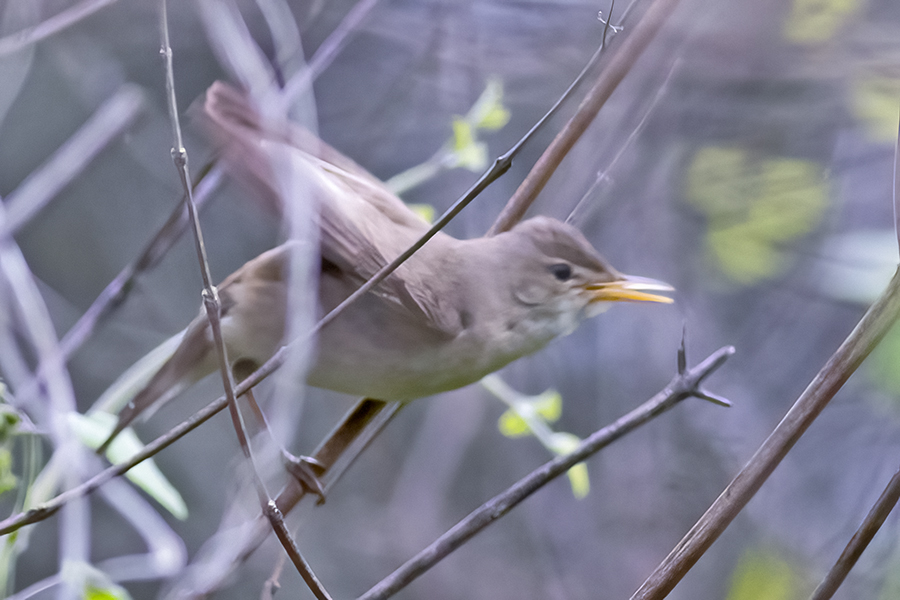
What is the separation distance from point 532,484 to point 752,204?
0.66 metres

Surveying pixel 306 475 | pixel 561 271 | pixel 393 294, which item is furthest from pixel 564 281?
pixel 306 475

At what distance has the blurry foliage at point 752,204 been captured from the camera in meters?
0.86

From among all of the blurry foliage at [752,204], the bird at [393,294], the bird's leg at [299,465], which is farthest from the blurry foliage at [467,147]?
the blurry foliage at [752,204]

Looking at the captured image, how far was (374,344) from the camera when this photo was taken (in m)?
0.42

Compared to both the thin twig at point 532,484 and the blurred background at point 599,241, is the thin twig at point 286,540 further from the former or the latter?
the blurred background at point 599,241

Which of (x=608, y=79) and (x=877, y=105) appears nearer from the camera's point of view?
(x=608, y=79)

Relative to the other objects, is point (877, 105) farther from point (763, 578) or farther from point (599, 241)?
point (763, 578)

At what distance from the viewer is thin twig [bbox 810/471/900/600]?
34 centimetres

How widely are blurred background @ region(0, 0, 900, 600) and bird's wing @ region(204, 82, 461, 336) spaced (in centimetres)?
22

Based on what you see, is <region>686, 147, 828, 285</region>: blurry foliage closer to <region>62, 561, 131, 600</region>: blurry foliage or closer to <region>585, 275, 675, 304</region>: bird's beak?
<region>585, 275, 675, 304</region>: bird's beak

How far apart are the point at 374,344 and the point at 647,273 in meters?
0.60

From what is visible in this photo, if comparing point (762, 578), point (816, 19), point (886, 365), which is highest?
point (816, 19)

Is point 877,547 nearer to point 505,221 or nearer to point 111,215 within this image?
point 505,221

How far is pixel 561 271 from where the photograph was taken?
0.46 metres
